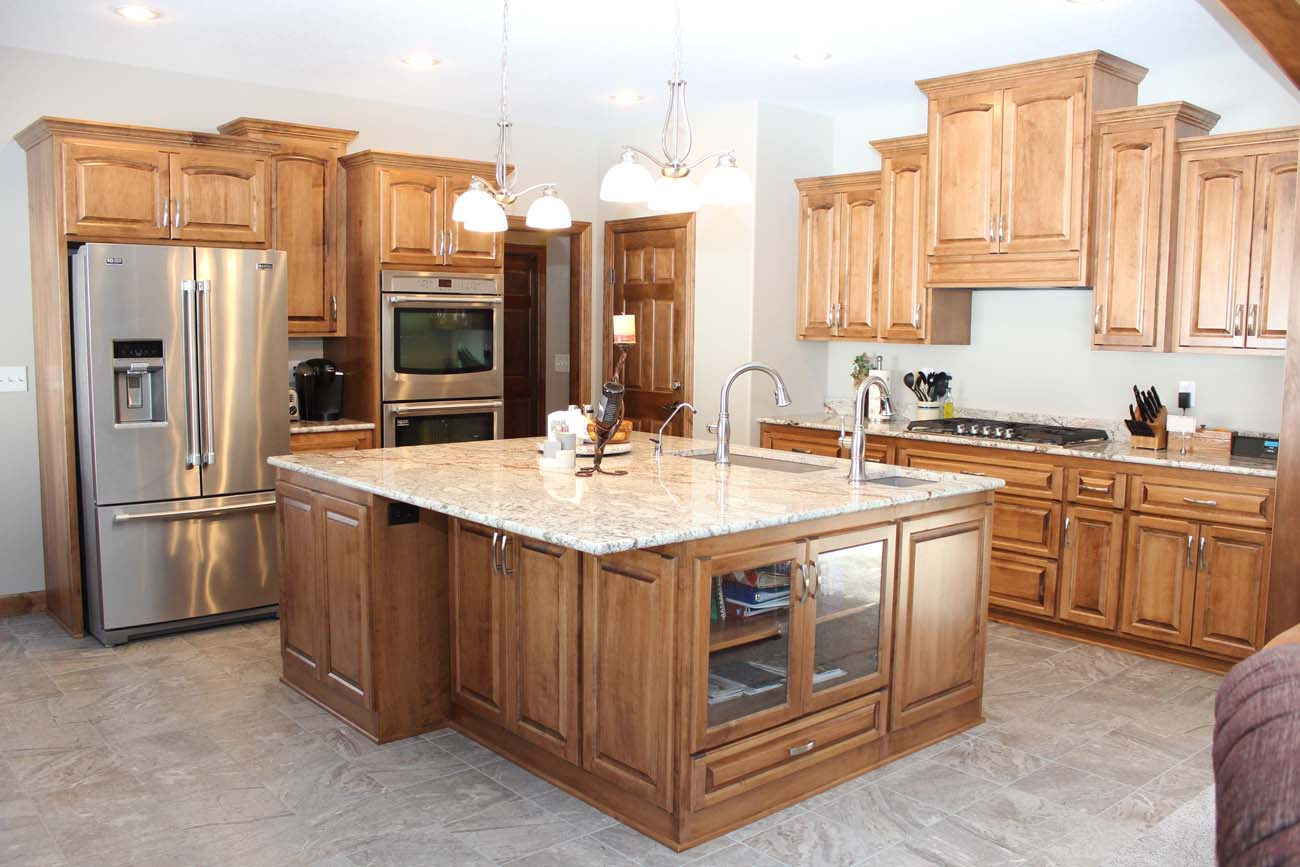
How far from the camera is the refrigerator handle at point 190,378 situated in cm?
458

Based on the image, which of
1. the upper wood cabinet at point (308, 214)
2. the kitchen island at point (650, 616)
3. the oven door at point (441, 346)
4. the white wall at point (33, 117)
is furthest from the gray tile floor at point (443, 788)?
the upper wood cabinet at point (308, 214)

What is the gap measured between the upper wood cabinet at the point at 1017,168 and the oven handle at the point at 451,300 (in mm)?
2369

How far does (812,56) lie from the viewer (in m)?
4.79

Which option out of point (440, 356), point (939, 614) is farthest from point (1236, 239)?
point (440, 356)

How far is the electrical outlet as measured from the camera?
487cm

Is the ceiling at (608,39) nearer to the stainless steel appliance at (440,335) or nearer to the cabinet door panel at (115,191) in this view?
the cabinet door panel at (115,191)

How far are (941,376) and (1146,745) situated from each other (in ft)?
8.58

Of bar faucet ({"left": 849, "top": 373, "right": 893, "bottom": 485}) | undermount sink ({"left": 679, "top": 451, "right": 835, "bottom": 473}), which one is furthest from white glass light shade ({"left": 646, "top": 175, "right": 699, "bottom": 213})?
undermount sink ({"left": 679, "top": 451, "right": 835, "bottom": 473})

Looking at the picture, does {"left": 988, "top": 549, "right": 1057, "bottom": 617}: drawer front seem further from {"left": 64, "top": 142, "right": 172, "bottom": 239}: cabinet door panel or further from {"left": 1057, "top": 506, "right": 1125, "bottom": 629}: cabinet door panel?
{"left": 64, "top": 142, "right": 172, "bottom": 239}: cabinet door panel

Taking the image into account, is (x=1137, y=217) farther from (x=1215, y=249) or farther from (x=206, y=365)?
(x=206, y=365)

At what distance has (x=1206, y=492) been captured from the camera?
421cm

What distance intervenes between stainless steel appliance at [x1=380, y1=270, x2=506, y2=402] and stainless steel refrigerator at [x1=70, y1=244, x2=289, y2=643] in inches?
26.6

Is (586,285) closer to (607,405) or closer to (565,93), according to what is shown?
(565,93)

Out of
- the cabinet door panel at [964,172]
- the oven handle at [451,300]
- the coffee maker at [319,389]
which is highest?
the cabinet door panel at [964,172]
